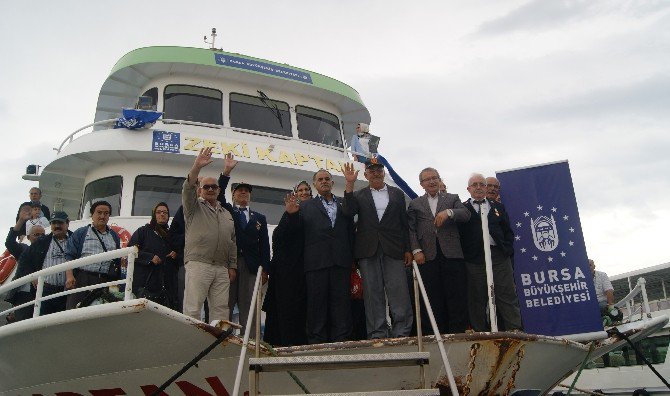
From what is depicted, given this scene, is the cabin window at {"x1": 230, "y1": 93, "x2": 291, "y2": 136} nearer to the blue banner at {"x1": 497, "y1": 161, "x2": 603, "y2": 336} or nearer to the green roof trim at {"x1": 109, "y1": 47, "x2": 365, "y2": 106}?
the green roof trim at {"x1": 109, "y1": 47, "x2": 365, "y2": 106}

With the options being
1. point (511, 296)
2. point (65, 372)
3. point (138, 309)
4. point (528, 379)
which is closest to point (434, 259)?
point (511, 296)

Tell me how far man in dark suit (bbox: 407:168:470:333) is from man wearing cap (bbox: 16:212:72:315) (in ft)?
11.2

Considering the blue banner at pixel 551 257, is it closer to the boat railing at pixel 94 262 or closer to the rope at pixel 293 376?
the rope at pixel 293 376

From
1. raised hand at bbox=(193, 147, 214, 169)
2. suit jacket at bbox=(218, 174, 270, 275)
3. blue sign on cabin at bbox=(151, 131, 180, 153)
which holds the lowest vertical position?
suit jacket at bbox=(218, 174, 270, 275)

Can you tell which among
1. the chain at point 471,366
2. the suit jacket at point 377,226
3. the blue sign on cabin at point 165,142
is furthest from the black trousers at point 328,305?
the blue sign on cabin at point 165,142

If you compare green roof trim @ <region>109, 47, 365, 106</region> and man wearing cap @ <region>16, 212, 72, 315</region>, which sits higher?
green roof trim @ <region>109, 47, 365, 106</region>

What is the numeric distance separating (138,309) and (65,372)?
135 cm

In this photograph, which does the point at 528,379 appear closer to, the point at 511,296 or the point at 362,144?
the point at 511,296

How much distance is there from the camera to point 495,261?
543 centimetres

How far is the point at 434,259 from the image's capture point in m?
5.15

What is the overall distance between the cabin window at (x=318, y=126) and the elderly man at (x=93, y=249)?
4726 millimetres

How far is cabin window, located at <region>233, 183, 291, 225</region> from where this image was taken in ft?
27.2

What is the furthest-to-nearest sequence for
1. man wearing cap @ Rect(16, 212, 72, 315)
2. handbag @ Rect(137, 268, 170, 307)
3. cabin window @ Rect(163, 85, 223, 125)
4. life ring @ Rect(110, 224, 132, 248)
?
cabin window @ Rect(163, 85, 223, 125)
life ring @ Rect(110, 224, 132, 248)
man wearing cap @ Rect(16, 212, 72, 315)
handbag @ Rect(137, 268, 170, 307)

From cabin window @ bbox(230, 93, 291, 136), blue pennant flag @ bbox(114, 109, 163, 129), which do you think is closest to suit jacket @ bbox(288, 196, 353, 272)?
blue pennant flag @ bbox(114, 109, 163, 129)
